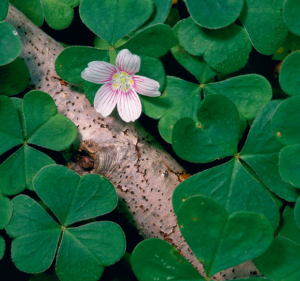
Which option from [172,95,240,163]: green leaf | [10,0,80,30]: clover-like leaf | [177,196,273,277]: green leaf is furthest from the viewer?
[10,0,80,30]: clover-like leaf

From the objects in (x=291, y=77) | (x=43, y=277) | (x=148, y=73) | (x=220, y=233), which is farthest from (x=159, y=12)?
(x=43, y=277)

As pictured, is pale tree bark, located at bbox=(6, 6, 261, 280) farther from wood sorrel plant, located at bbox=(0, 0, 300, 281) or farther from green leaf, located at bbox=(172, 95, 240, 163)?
green leaf, located at bbox=(172, 95, 240, 163)

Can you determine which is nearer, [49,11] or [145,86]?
[145,86]

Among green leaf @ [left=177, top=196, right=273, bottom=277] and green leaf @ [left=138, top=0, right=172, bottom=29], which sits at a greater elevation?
green leaf @ [left=138, top=0, right=172, bottom=29]

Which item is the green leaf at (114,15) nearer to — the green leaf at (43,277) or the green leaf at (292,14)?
the green leaf at (292,14)

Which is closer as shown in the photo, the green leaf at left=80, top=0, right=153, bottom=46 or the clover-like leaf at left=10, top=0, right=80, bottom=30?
the green leaf at left=80, top=0, right=153, bottom=46

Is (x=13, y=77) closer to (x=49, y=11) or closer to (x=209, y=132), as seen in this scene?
(x=49, y=11)

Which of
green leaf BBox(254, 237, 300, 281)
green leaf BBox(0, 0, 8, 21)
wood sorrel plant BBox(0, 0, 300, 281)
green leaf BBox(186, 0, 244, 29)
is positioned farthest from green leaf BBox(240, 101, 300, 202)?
green leaf BBox(0, 0, 8, 21)
